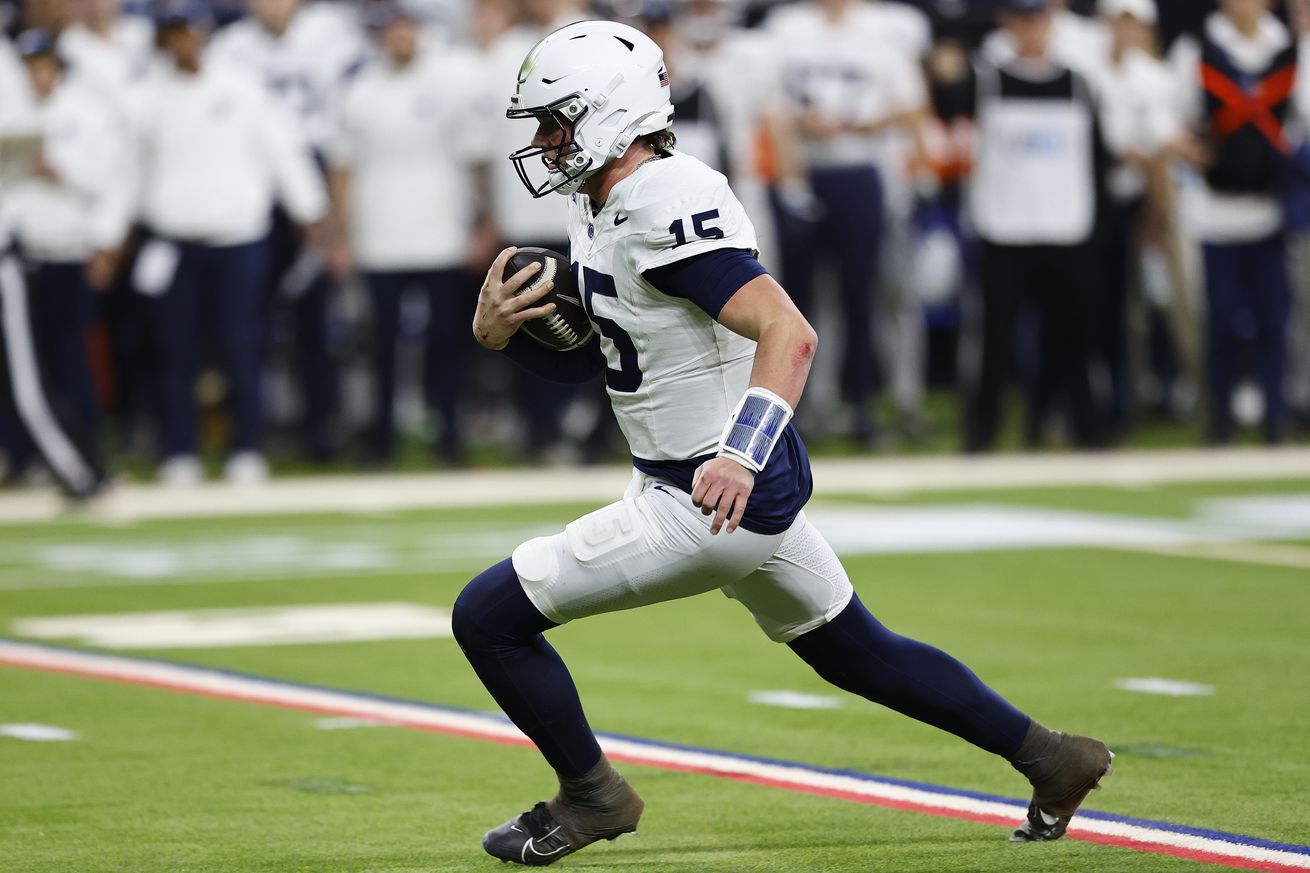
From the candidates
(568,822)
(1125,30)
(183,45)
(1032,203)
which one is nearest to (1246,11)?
(1125,30)

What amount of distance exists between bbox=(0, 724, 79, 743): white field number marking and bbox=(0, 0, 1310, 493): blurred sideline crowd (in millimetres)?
5601

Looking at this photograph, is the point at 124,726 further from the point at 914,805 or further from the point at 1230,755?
the point at 1230,755

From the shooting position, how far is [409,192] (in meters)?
13.8

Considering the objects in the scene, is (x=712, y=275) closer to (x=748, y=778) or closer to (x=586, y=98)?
(x=586, y=98)

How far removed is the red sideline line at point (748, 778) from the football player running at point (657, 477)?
17 centimetres

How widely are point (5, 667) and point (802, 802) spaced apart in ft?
10.4

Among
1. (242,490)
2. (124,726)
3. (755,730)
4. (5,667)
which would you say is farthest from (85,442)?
(755,730)

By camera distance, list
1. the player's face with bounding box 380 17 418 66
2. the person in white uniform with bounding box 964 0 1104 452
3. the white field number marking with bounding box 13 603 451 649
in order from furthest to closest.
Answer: the person in white uniform with bounding box 964 0 1104 452 < the player's face with bounding box 380 17 418 66 < the white field number marking with bounding box 13 603 451 649

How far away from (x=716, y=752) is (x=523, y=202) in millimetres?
7930

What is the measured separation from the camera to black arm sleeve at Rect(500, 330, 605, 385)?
525 centimetres

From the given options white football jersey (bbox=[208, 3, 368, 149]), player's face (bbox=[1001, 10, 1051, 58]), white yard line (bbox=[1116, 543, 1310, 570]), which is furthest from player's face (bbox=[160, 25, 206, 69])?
white yard line (bbox=[1116, 543, 1310, 570])

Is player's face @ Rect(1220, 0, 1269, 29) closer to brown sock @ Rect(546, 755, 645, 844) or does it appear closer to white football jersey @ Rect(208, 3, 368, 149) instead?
white football jersey @ Rect(208, 3, 368, 149)

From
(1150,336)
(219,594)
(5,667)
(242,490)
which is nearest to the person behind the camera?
(5,667)

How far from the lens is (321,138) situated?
14234 millimetres
